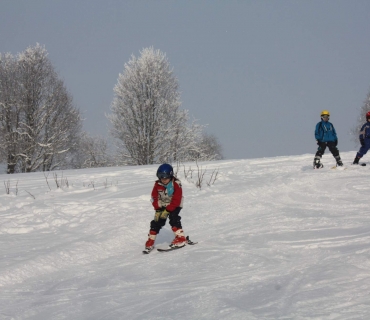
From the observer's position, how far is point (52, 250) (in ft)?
19.4

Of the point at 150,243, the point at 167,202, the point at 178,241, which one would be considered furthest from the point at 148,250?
the point at 167,202

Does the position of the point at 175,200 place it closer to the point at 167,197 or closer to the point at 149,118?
the point at 167,197

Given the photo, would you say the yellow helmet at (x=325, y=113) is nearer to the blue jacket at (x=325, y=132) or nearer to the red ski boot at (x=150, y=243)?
the blue jacket at (x=325, y=132)

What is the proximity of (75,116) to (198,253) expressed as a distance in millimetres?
22938

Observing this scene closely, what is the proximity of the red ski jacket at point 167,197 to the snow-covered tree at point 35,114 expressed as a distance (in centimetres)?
1930

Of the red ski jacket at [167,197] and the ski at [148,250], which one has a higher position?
the red ski jacket at [167,197]

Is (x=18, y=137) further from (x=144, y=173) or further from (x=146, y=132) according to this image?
(x=144, y=173)

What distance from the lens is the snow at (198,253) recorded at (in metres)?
3.42

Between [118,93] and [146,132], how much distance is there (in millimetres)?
3253

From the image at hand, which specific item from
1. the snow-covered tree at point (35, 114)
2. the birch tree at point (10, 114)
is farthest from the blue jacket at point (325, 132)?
the birch tree at point (10, 114)

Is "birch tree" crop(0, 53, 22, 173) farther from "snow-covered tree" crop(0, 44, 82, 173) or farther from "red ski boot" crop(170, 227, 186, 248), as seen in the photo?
"red ski boot" crop(170, 227, 186, 248)

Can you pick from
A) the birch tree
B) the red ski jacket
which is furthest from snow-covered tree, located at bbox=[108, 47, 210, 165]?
the red ski jacket

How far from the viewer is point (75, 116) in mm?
26578

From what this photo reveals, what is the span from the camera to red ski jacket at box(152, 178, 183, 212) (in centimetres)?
627
